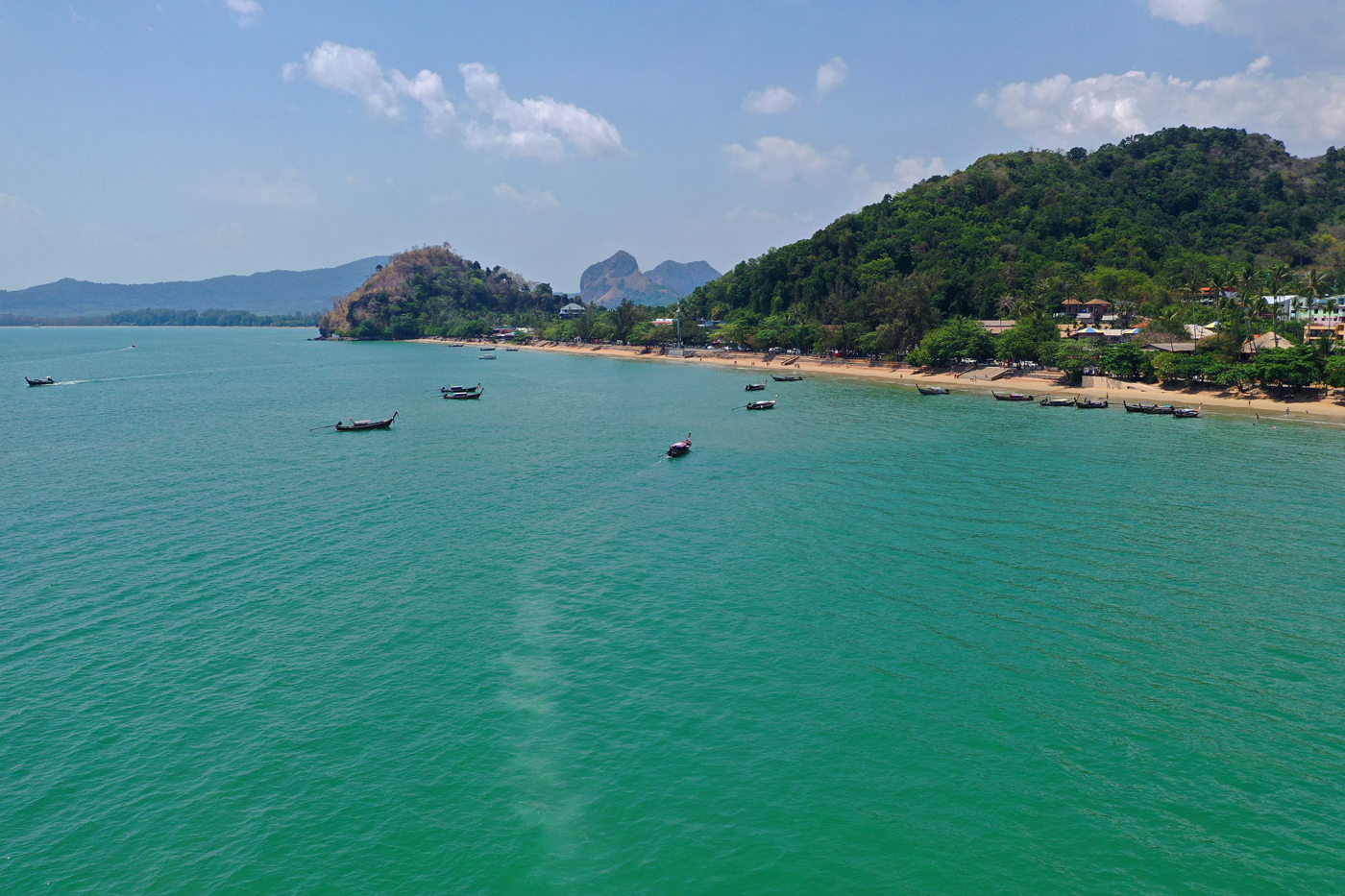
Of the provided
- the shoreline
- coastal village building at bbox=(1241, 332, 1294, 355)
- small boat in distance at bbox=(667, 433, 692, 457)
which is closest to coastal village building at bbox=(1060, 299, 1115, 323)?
the shoreline

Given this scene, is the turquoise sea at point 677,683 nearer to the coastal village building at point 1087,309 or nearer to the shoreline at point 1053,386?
the shoreline at point 1053,386

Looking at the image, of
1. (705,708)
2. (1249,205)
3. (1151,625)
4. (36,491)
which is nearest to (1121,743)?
(1151,625)

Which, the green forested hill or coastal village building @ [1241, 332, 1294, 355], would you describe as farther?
the green forested hill

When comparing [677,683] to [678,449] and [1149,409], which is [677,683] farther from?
[1149,409]

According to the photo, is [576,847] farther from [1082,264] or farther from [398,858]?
[1082,264]

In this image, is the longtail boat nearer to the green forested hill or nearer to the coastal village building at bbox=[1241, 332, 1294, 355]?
the coastal village building at bbox=[1241, 332, 1294, 355]

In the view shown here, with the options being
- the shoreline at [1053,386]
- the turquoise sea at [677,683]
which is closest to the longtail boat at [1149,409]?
the shoreline at [1053,386]
